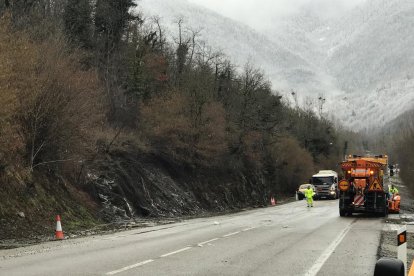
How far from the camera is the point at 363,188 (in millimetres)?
30031

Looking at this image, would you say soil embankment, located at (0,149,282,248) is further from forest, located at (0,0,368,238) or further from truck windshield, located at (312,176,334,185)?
truck windshield, located at (312,176,334,185)

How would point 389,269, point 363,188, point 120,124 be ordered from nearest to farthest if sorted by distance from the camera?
point 389,269, point 363,188, point 120,124

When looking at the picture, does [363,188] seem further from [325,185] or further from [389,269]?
[325,185]

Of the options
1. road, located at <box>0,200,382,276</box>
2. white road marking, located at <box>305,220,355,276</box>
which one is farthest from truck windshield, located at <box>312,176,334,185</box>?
white road marking, located at <box>305,220,355,276</box>

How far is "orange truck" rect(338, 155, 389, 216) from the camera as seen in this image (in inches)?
1175

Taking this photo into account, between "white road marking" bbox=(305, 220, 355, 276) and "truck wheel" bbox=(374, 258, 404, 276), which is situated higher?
"truck wheel" bbox=(374, 258, 404, 276)

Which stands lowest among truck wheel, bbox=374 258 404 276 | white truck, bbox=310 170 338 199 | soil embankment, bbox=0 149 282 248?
white truck, bbox=310 170 338 199

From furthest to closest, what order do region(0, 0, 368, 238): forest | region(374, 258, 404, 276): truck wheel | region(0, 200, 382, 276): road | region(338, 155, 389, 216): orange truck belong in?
region(338, 155, 389, 216): orange truck → region(0, 0, 368, 238): forest → region(0, 200, 382, 276): road → region(374, 258, 404, 276): truck wheel

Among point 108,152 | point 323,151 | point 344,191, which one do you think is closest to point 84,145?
point 108,152

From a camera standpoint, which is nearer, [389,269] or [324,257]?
[389,269]

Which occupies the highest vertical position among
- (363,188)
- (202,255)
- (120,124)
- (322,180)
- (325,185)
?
(120,124)

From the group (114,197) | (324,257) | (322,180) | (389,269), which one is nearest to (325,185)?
(322,180)

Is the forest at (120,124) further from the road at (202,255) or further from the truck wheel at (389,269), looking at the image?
the truck wheel at (389,269)

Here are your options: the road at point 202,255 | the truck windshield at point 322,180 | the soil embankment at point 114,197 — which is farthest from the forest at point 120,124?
the truck windshield at point 322,180
